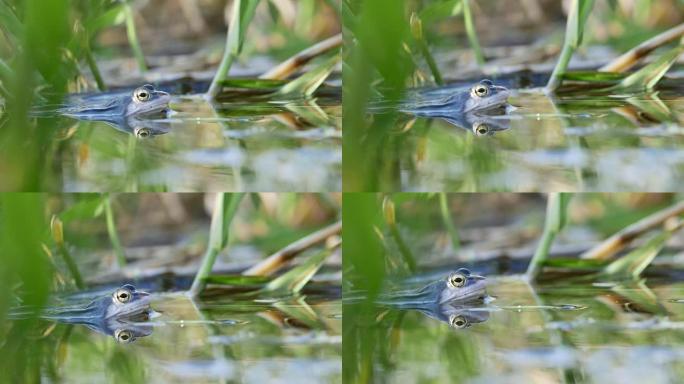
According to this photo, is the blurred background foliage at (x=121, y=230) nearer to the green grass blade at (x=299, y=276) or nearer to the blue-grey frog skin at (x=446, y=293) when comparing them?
the green grass blade at (x=299, y=276)

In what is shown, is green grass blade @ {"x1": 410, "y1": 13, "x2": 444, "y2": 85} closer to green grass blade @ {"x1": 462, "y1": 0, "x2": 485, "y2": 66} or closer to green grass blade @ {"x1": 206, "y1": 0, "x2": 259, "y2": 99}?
green grass blade @ {"x1": 462, "y1": 0, "x2": 485, "y2": 66}

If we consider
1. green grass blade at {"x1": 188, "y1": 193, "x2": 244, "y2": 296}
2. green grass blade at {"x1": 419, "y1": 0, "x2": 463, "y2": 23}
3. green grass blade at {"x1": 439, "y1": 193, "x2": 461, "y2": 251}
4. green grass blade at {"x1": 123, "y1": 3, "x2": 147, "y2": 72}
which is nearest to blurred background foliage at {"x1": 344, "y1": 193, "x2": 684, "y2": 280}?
green grass blade at {"x1": 439, "y1": 193, "x2": 461, "y2": 251}

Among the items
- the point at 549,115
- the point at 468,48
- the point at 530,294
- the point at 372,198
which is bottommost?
the point at 530,294

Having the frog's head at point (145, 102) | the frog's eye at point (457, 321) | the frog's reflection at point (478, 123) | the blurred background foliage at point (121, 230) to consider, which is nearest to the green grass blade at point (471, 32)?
the frog's reflection at point (478, 123)

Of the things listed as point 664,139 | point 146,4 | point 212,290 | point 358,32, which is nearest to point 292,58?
point 358,32

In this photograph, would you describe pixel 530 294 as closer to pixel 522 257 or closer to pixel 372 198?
pixel 522 257

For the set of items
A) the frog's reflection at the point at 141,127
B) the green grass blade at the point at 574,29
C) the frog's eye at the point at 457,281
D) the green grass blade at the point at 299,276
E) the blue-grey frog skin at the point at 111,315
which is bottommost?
the blue-grey frog skin at the point at 111,315

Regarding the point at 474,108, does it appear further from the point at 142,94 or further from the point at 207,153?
the point at 142,94
